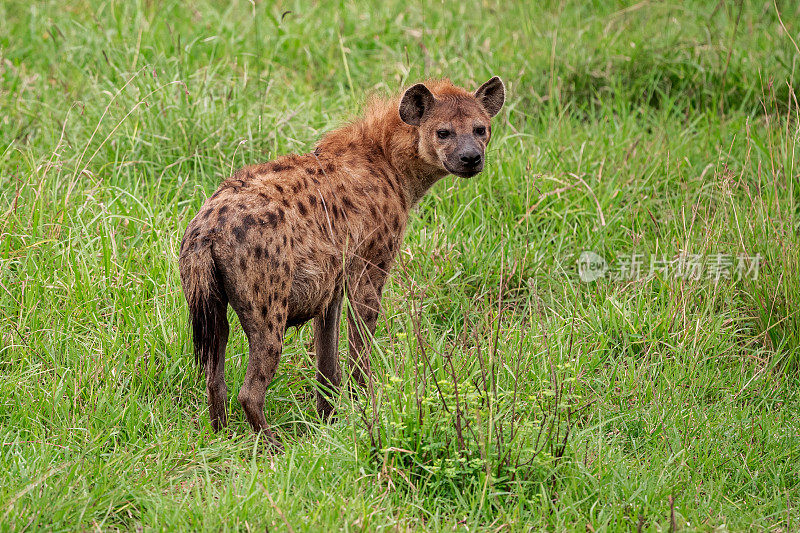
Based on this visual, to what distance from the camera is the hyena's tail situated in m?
3.41

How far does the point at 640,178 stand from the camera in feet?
18.6

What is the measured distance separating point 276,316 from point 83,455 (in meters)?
0.90

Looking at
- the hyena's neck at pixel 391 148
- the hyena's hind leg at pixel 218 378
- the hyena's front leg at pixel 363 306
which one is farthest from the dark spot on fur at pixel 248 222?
the hyena's neck at pixel 391 148

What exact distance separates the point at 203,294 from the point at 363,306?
2.79 ft

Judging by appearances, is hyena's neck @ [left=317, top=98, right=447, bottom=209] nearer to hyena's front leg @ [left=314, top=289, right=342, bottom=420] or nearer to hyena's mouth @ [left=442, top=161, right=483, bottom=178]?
hyena's mouth @ [left=442, top=161, right=483, bottom=178]

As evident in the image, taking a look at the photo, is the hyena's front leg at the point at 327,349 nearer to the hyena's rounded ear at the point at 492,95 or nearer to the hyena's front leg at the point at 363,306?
the hyena's front leg at the point at 363,306

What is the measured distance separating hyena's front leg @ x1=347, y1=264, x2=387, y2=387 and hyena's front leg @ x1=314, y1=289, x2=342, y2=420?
0.21ft

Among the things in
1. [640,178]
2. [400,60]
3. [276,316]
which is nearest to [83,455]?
[276,316]

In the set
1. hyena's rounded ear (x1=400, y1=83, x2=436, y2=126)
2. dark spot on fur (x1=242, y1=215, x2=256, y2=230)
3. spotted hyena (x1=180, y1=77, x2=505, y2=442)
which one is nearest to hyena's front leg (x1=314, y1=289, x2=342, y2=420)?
spotted hyena (x1=180, y1=77, x2=505, y2=442)

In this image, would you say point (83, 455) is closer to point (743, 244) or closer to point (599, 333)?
point (599, 333)

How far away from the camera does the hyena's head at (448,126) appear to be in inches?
165

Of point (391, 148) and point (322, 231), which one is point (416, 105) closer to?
point (391, 148)

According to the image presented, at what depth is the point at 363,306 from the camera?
4062 millimetres

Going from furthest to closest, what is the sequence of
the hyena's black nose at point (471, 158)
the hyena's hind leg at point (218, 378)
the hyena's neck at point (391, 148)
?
the hyena's neck at point (391, 148) → the hyena's black nose at point (471, 158) → the hyena's hind leg at point (218, 378)
